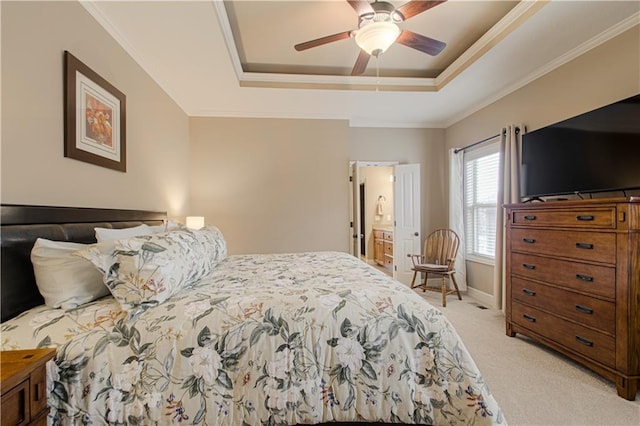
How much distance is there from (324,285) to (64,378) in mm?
1065

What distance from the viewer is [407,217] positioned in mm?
4570

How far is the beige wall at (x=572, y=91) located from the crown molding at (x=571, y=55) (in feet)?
0.11

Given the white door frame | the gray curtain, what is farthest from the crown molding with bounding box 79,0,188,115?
the gray curtain

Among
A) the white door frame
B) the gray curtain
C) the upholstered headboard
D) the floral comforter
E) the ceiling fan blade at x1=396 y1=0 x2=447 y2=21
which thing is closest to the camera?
the floral comforter

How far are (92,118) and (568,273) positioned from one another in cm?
354

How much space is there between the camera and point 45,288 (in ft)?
3.98

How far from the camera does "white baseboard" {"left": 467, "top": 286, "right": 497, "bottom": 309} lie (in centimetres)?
365

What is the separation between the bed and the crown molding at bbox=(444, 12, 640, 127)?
9.06 feet

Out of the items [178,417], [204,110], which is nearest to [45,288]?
[178,417]

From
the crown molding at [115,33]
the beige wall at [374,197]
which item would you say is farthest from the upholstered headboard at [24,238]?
the beige wall at [374,197]

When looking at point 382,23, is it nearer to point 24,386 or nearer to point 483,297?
point 24,386

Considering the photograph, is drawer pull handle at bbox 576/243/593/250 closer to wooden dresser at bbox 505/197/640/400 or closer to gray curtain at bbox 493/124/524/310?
wooden dresser at bbox 505/197/640/400

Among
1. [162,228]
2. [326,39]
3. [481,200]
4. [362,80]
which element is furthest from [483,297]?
[162,228]

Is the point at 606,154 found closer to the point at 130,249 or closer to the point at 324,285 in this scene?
the point at 324,285
